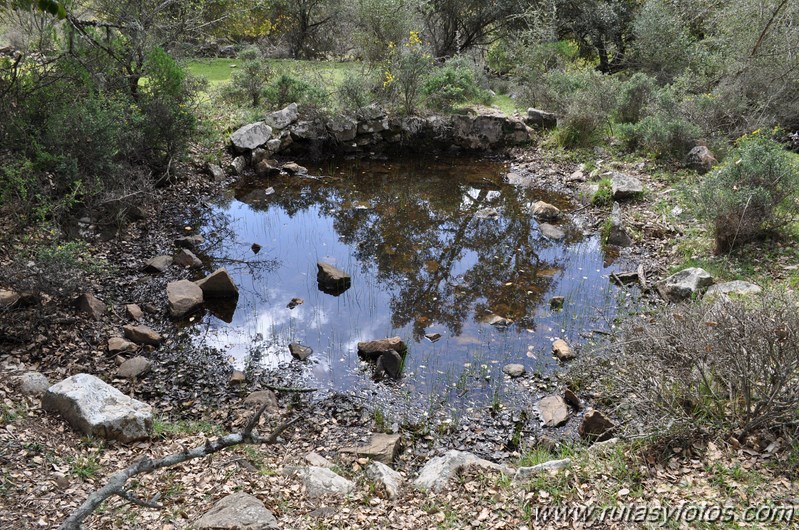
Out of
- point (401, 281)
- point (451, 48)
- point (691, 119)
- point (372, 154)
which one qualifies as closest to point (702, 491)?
point (401, 281)

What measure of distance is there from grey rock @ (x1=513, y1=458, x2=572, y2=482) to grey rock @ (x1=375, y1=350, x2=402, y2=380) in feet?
6.29

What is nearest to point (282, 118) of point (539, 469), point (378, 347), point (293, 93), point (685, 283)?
point (293, 93)

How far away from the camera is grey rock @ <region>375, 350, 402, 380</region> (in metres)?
5.75

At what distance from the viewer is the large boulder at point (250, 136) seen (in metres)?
11.8

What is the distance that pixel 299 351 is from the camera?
20.0 feet

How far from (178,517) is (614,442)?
10.1ft

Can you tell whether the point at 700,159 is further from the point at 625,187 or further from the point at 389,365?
the point at 389,365

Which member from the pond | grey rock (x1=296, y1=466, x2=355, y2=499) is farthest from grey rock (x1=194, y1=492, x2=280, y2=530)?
the pond

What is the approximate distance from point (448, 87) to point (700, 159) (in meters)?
5.65

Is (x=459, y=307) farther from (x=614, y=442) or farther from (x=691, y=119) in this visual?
(x=691, y=119)

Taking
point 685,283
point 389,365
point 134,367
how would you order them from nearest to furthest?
point 134,367
point 389,365
point 685,283

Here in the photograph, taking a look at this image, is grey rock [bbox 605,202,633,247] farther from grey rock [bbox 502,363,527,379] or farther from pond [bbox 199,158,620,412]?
grey rock [bbox 502,363,527,379]

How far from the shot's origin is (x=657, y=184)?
9945 millimetres

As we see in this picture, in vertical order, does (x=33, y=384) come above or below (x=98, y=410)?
below
